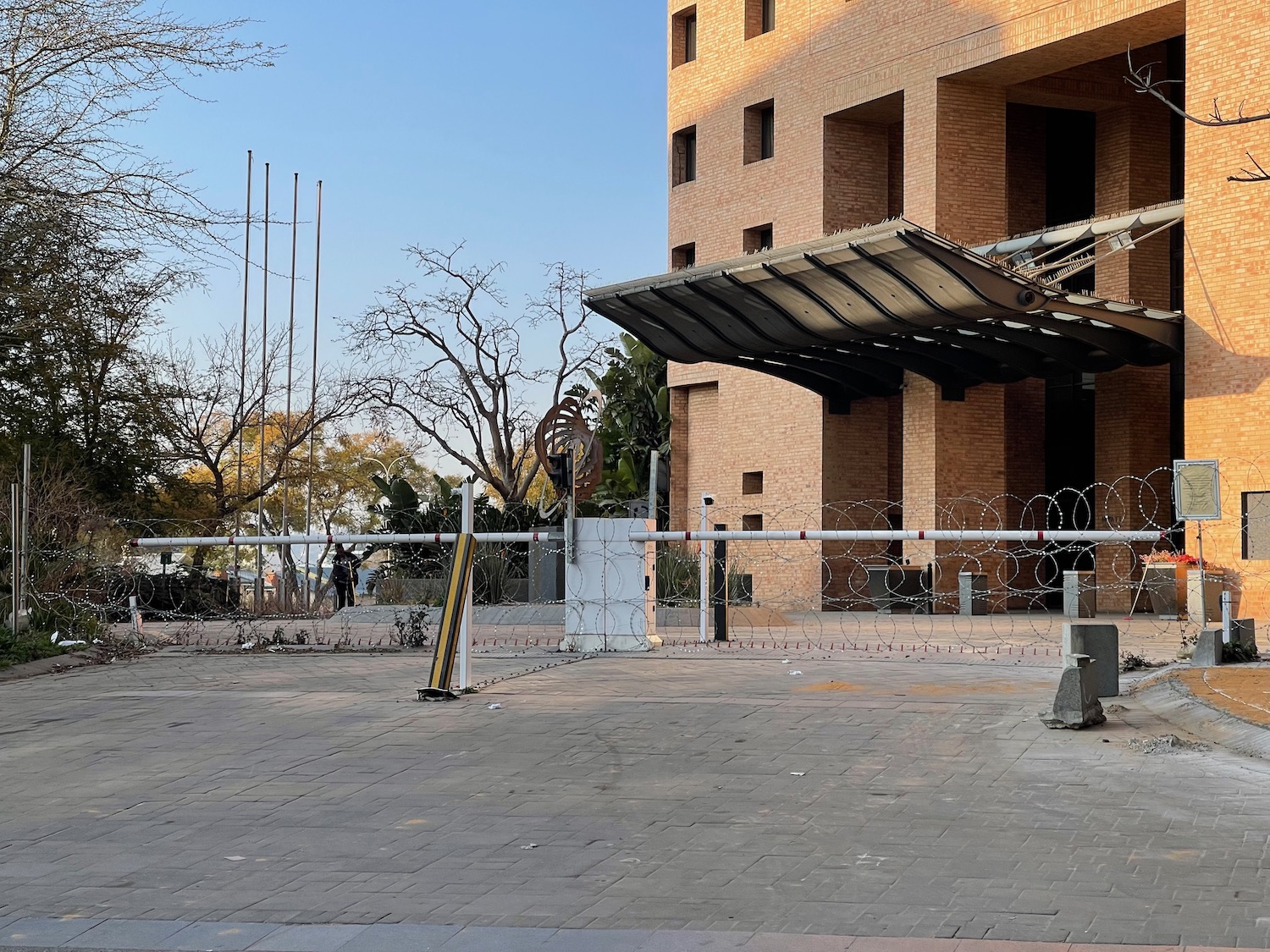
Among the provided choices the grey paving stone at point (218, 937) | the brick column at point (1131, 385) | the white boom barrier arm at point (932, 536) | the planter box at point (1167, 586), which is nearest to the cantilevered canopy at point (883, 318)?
the brick column at point (1131, 385)

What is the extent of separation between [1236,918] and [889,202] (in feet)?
97.1

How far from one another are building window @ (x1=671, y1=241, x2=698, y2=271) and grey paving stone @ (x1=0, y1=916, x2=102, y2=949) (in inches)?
1267

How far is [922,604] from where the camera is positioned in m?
28.5

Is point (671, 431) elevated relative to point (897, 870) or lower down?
elevated

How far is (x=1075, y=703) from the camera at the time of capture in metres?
9.84

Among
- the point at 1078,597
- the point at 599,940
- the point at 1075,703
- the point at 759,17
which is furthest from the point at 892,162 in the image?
the point at 599,940

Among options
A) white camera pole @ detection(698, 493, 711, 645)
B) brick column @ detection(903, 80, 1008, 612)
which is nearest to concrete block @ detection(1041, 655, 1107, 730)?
white camera pole @ detection(698, 493, 711, 645)

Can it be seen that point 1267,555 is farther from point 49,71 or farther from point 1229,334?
point 49,71

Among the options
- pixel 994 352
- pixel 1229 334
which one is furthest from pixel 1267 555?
pixel 994 352

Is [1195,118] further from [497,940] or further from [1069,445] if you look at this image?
[1069,445]

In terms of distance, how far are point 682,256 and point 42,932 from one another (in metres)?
33.0

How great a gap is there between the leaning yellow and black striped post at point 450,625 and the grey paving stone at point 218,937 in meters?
6.40

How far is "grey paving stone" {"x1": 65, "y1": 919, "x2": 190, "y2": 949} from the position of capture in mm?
5375

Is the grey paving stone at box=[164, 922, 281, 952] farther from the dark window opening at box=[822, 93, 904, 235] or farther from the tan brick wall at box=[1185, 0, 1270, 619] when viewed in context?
the dark window opening at box=[822, 93, 904, 235]
